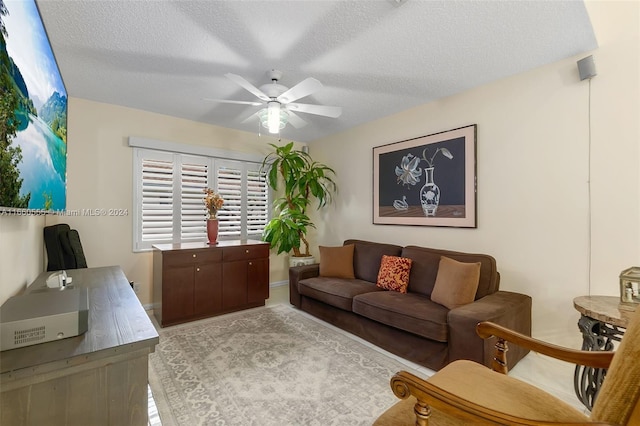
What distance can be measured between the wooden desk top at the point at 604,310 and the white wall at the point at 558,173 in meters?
0.51

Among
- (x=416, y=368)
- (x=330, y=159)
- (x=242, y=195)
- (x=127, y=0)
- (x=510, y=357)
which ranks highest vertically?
(x=127, y=0)

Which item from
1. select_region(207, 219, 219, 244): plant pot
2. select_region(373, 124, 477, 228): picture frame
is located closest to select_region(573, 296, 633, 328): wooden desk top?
select_region(373, 124, 477, 228): picture frame

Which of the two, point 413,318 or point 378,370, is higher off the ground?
point 413,318

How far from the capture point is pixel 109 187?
11.1 ft

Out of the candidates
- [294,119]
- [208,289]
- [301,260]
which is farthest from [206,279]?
[294,119]

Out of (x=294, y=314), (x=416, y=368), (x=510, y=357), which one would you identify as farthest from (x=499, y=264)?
(x=294, y=314)

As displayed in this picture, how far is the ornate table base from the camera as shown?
162 centimetres

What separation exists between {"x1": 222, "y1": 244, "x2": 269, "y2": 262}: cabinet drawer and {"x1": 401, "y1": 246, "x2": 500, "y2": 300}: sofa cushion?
6.04 ft

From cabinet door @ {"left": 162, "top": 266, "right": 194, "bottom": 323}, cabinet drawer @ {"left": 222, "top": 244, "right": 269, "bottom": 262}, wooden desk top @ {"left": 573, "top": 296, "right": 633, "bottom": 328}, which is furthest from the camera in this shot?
cabinet drawer @ {"left": 222, "top": 244, "right": 269, "bottom": 262}

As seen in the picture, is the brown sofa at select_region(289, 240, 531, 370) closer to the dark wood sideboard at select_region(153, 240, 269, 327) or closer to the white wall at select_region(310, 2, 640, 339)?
the white wall at select_region(310, 2, 640, 339)

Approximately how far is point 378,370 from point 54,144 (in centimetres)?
286

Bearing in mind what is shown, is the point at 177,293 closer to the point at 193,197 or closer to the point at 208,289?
the point at 208,289

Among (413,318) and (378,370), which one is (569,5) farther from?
(378,370)

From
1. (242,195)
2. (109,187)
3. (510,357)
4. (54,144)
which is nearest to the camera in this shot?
(54,144)
